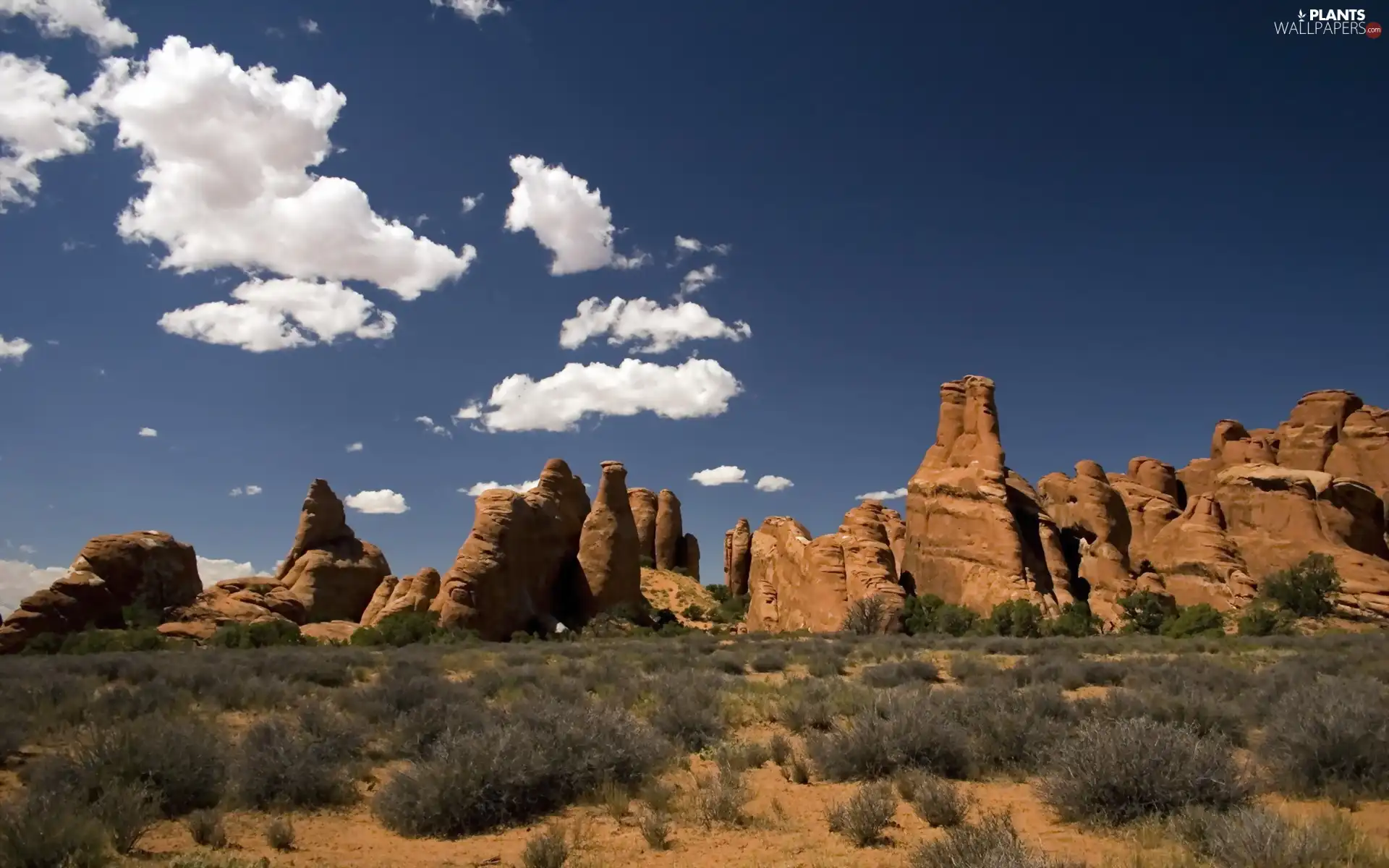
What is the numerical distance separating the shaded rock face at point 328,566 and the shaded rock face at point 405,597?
1.60m

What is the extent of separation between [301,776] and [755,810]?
4.69 meters

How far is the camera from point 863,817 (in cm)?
678

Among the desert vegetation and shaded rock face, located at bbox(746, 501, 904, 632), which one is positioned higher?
shaded rock face, located at bbox(746, 501, 904, 632)

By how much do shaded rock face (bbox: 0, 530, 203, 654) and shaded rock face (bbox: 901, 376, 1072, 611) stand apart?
37616 millimetres

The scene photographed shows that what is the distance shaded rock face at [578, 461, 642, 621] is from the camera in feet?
131

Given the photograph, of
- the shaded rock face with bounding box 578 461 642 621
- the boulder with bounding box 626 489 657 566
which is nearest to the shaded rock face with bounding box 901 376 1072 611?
the shaded rock face with bounding box 578 461 642 621

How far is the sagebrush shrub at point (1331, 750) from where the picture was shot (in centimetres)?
767

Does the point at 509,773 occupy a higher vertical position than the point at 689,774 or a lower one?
higher

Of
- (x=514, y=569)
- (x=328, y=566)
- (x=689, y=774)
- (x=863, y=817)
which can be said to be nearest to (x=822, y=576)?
(x=514, y=569)

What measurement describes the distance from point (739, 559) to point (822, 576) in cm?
2919

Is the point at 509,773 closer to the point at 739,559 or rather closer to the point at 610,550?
the point at 610,550

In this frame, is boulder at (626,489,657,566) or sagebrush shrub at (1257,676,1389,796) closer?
sagebrush shrub at (1257,676,1389,796)

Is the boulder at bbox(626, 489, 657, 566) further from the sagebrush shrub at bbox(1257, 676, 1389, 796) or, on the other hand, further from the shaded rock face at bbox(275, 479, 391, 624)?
the sagebrush shrub at bbox(1257, 676, 1389, 796)

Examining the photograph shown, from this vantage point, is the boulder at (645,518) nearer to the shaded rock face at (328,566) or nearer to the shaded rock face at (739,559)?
the shaded rock face at (739,559)
